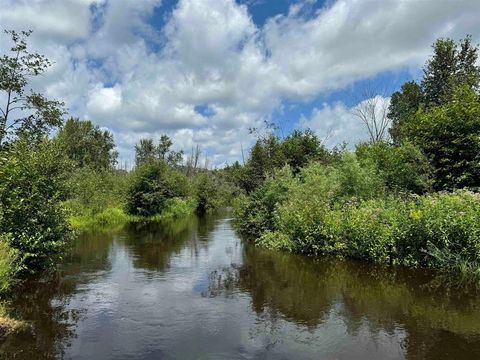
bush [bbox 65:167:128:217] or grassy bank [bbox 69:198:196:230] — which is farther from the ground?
bush [bbox 65:167:128:217]

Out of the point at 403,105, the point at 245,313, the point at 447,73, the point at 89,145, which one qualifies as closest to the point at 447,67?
the point at 447,73

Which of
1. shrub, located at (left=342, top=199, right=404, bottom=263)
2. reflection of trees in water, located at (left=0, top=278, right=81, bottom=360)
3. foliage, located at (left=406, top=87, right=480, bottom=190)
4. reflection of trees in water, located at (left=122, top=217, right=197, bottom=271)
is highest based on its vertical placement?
foliage, located at (left=406, top=87, right=480, bottom=190)

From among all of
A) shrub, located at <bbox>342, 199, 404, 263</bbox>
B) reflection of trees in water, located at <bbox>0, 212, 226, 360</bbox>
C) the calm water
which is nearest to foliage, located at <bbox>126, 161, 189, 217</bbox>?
reflection of trees in water, located at <bbox>0, 212, 226, 360</bbox>

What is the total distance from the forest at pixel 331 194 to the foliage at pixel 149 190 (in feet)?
5.46

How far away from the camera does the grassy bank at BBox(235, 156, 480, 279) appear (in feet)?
47.6

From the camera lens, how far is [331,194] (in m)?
22.8

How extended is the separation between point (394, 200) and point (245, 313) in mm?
11255

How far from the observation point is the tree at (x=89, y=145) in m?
58.3

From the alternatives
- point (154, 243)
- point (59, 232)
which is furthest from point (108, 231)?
point (59, 232)

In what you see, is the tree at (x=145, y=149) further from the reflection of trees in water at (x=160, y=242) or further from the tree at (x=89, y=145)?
the reflection of trees in water at (x=160, y=242)

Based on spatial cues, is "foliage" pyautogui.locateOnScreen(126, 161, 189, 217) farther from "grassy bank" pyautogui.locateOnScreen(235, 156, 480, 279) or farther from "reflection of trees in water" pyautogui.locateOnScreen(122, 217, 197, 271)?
"grassy bank" pyautogui.locateOnScreen(235, 156, 480, 279)

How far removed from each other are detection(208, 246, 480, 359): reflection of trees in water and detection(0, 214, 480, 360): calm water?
0.03 m

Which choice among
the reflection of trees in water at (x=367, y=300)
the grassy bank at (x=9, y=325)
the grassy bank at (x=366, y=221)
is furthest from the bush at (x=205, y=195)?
the grassy bank at (x=9, y=325)

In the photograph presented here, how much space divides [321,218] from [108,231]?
Answer: 18.2m
